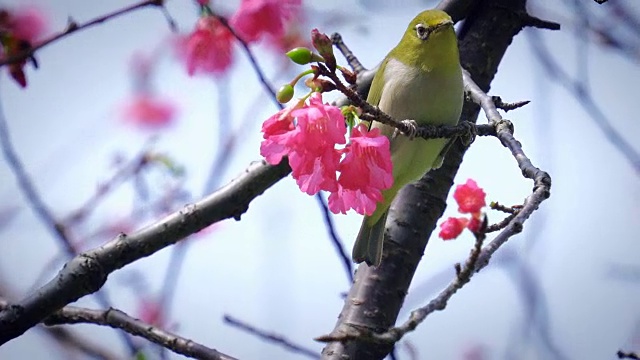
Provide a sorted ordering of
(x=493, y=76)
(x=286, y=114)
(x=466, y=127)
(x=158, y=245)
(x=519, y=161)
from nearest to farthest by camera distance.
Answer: (x=519, y=161), (x=286, y=114), (x=466, y=127), (x=158, y=245), (x=493, y=76)

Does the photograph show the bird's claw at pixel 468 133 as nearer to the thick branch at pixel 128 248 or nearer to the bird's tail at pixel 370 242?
the bird's tail at pixel 370 242

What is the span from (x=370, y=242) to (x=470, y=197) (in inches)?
13.8

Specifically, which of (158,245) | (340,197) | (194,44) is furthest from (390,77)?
(194,44)

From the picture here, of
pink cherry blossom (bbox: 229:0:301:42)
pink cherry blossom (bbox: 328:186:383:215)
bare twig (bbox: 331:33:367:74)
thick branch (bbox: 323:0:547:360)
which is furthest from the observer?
pink cherry blossom (bbox: 229:0:301:42)

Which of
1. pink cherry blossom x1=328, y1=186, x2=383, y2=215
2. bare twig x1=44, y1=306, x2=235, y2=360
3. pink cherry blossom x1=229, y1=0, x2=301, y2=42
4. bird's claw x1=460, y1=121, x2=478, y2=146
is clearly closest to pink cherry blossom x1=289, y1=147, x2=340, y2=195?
pink cherry blossom x1=328, y1=186, x2=383, y2=215

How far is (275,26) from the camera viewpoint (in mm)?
2896

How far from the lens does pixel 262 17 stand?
289 cm

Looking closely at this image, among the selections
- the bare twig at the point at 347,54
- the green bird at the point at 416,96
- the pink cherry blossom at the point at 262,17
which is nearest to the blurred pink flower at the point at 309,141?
the green bird at the point at 416,96

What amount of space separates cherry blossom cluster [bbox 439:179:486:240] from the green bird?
0.44ft

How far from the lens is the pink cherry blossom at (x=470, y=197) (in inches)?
87.4

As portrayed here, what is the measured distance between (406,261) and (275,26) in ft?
3.85

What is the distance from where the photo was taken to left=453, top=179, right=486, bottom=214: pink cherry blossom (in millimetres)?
2221

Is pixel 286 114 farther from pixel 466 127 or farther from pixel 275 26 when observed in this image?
pixel 275 26

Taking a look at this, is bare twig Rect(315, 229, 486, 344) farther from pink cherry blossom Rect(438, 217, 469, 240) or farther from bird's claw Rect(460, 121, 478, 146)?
pink cherry blossom Rect(438, 217, 469, 240)
